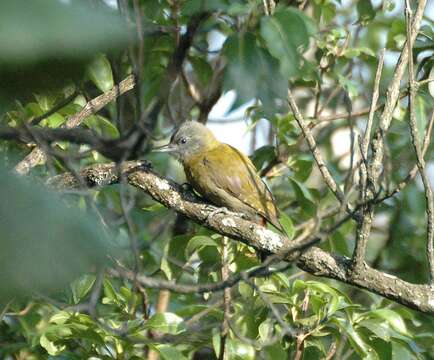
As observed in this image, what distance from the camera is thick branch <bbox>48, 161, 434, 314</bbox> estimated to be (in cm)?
355

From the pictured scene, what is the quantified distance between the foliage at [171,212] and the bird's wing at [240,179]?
0.54 ft

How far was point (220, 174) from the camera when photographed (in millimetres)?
5789

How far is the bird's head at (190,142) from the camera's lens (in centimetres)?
589

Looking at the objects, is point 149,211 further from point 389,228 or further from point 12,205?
point 12,205

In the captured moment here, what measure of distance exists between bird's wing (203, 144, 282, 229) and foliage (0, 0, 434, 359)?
166 millimetres

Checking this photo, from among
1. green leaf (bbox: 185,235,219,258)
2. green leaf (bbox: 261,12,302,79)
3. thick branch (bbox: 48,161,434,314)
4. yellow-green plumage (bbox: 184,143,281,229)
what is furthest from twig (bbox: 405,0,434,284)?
yellow-green plumage (bbox: 184,143,281,229)

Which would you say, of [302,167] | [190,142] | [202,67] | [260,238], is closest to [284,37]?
[260,238]

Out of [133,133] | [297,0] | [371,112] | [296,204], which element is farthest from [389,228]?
[133,133]

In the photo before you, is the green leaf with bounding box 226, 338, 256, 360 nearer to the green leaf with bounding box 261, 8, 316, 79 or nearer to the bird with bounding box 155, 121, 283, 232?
the bird with bounding box 155, 121, 283, 232

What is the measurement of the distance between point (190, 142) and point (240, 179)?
63 centimetres

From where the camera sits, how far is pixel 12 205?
66 centimetres

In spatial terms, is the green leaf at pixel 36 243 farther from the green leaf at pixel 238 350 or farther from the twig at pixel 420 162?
the green leaf at pixel 238 350

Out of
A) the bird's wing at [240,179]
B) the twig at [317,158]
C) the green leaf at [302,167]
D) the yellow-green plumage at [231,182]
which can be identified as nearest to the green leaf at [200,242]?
the twig at [317,158]

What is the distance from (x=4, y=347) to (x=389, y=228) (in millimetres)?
3659
